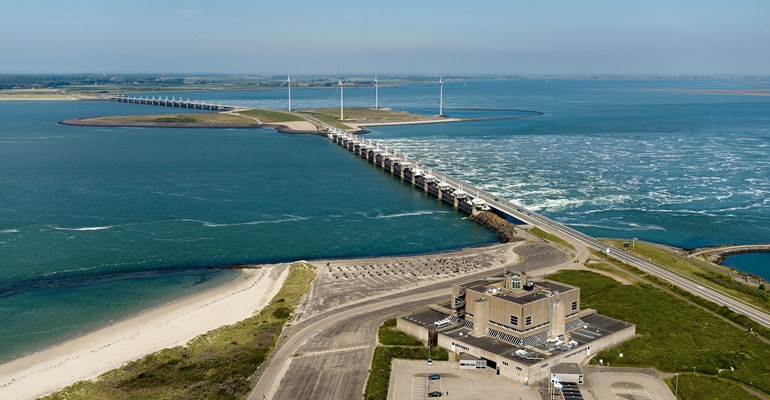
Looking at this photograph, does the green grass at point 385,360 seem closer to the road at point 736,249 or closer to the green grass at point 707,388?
the green grass at point 707,388

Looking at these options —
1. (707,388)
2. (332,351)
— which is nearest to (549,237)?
(707,388)

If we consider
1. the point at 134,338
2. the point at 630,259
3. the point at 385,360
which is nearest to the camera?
the point at 385,360

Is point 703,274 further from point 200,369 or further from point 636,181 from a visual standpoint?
point 636,181

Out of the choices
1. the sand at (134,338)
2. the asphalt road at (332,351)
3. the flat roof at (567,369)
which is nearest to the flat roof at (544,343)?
the flat roof at (567,369)

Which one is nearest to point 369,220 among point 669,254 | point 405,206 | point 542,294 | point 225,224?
point 405,206

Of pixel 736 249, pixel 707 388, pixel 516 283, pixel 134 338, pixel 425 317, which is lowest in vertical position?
pixel 134 338

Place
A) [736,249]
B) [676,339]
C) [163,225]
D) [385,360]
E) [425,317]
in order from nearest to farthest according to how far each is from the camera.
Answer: [385,360] → [676,339] → [425,317] → [736,249] → [163,225]

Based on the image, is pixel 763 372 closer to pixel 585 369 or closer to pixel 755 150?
pixel 585 369
